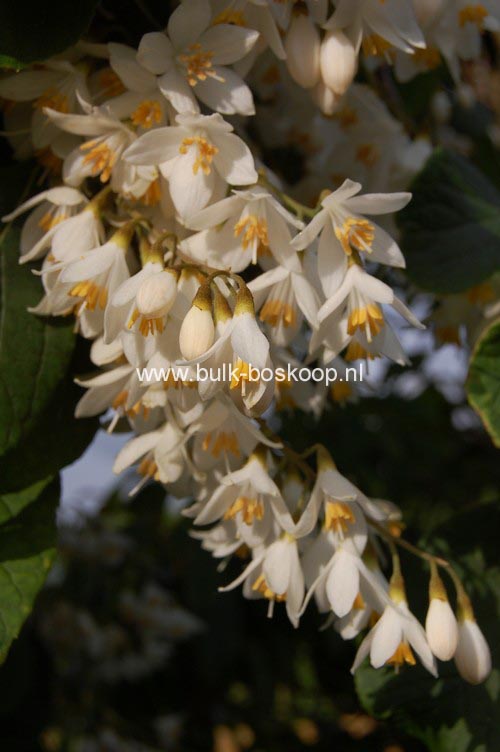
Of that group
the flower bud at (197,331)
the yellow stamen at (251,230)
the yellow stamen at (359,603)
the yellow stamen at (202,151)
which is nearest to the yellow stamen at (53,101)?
the yellow stamen at (202,151)

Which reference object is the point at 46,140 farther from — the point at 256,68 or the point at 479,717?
the point at 479,717

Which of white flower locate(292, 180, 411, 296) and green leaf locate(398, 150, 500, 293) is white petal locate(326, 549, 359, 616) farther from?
green leaf locate(398, 150, 500, 293)

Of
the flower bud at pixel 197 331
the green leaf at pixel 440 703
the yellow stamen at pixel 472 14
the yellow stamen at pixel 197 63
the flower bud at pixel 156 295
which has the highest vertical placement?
the yellow stamen at pixel 197 63

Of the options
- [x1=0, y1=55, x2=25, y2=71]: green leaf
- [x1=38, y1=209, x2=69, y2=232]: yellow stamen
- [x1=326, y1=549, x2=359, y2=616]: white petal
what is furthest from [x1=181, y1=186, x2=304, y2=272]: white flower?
[x1=326, y1=549, x2=359, y2=616]: white petal

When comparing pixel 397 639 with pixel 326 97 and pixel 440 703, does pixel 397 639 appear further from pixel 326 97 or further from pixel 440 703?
pixel 326 97

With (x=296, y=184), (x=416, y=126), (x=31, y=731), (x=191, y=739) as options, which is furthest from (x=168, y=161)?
(x=191, y=739)

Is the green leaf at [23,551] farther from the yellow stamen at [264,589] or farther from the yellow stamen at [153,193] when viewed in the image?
the yellow stamen at [153,193]

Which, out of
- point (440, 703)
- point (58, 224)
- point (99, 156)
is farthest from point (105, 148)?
point (440, 703)
